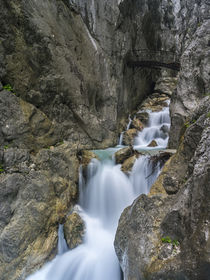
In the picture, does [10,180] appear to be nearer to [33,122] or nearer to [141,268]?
[33,122]

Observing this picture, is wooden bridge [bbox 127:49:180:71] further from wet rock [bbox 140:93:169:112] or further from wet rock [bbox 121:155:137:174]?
wet rock [bbox 121:155:137:174]

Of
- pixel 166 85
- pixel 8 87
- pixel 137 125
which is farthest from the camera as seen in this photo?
pixel 166 85

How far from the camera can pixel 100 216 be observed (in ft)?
22.3

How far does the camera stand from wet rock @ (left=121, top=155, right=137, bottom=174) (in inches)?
304

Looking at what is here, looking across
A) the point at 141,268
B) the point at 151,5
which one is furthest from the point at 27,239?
the point at 151,5

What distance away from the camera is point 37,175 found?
19.3 feet

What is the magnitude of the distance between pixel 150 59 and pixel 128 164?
15.2 m

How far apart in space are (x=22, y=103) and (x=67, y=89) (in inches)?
117

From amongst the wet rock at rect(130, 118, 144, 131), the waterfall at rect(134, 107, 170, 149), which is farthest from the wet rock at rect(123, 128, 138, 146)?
the wet rock at rect(130, 118, 144, 131)

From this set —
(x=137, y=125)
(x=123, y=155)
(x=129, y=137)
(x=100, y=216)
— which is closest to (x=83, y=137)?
(x=123, y=155)

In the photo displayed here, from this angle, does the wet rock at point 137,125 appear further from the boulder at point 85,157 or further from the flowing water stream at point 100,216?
the boulder at point 85,157

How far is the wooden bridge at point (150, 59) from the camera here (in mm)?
15998

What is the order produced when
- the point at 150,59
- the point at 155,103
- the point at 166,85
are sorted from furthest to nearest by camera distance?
the point at 166,85, the point at 150,59, the point at 155,103

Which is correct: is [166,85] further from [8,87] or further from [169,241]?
[169,241]
